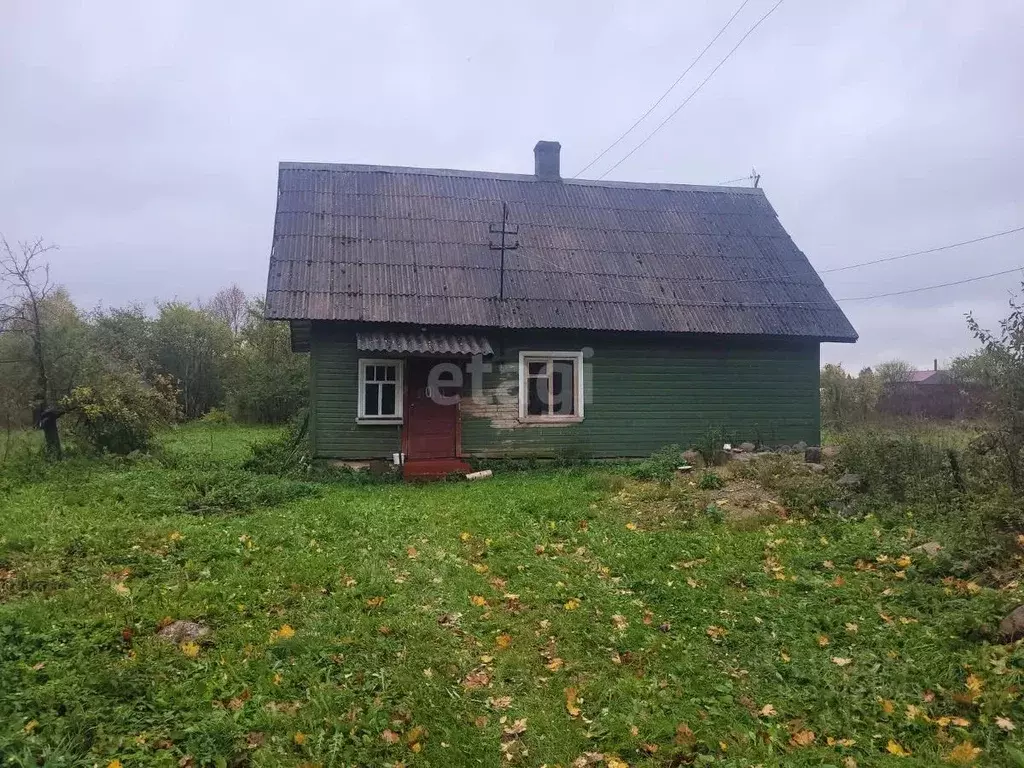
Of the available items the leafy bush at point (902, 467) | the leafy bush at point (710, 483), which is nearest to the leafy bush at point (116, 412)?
the leafy bush at point (710, 483)

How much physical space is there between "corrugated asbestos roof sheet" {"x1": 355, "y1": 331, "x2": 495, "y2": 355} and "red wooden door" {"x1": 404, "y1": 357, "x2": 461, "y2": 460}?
1.71ft

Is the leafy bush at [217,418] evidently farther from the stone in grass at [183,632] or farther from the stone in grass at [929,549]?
the stone in grass at [929,549]

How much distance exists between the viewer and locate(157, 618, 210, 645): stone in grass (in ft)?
15.8

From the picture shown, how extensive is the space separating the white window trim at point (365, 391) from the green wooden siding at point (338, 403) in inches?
3.2

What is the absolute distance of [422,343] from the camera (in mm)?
12336

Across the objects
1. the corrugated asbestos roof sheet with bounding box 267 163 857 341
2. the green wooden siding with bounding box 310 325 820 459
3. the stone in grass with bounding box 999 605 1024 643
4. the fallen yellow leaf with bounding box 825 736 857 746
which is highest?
the corrugated asbestos roof sheet with bounding box 267 163 857 341

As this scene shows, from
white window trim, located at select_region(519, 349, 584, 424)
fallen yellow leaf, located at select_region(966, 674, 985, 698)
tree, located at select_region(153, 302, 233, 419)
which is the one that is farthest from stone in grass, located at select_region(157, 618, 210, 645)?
tree, located at select_region(153, 302, 233, 419)

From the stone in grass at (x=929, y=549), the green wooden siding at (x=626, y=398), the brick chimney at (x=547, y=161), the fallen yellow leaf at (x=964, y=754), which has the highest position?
the brick chimney at (x=547, y=161)

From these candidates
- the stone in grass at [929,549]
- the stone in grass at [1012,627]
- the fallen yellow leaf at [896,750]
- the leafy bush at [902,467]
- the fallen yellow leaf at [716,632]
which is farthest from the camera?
the leafy bush at [902,467]

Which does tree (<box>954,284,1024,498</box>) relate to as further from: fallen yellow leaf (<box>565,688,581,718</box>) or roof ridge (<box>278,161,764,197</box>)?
roof ridge (<box>278,161,764,197</box>)

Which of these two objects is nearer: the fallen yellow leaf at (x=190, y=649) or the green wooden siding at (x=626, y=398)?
the fallen yellow leaf at (x=190, y=649)

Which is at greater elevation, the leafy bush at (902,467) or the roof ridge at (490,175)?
the roof ridge at (490,175)

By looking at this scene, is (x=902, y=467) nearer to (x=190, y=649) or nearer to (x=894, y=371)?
(x=190, y=649)

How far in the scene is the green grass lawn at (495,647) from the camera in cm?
381
